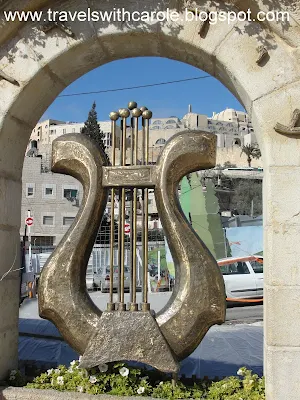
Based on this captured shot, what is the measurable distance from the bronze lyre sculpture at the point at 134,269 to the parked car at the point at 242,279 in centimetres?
677

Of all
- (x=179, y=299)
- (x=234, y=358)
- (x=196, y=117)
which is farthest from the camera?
(x=196, y=117)

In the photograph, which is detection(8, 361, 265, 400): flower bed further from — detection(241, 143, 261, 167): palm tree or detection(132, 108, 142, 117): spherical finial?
detection(241, 143, 261, 167): palm tree

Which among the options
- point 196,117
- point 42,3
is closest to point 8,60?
point 42,3

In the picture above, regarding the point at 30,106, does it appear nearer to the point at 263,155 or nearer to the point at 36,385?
the point at 263,155

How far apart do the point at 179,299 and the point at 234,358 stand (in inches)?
89.3

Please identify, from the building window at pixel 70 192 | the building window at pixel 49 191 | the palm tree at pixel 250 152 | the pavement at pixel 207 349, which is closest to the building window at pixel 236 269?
the pavement at pixel 207 349

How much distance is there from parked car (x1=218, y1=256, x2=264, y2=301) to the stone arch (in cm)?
695

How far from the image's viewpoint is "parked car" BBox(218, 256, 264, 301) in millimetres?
10133

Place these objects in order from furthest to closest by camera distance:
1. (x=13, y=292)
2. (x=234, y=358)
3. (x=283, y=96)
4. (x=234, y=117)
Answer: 1. (x=234, y=117)
2. (x=234, y=358)
3. (x=13, y=292)
4. (x=283, y=96)

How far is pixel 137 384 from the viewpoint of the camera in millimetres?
3416

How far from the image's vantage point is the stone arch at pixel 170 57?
3.12 metres

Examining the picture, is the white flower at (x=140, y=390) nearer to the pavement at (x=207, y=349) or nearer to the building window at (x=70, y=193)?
the pavement at (x=207, y=349)

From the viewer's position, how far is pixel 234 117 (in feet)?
269

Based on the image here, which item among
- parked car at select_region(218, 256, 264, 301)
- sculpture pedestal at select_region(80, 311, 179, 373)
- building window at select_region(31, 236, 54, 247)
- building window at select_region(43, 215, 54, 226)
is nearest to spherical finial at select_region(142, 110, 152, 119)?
sculpture pedestal at select_region(80, 311, 179, 373)
